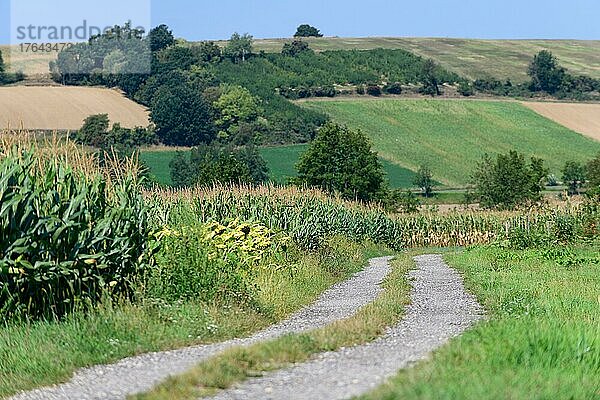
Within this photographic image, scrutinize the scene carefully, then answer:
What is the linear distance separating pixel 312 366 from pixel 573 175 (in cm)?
8286

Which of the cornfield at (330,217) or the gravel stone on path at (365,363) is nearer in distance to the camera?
the gravel stone on path at (365,363)

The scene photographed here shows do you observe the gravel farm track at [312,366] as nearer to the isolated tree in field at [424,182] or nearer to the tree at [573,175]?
the isolated tree in field at [424,182]

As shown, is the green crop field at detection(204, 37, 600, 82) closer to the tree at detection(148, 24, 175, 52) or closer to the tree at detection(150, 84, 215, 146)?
the tree at detection(148, 24, 175, 52)

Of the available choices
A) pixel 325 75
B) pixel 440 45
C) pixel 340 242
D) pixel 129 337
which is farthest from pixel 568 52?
pixel 129 337

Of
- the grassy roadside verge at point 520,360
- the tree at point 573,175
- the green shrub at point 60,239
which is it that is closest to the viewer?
the grassy roadside verge at point 520,360

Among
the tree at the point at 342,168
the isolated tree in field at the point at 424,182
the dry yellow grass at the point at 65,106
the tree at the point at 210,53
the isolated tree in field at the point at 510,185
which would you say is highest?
the tree at the point at 210,53

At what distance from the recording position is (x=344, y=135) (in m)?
70.0

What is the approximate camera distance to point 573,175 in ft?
294

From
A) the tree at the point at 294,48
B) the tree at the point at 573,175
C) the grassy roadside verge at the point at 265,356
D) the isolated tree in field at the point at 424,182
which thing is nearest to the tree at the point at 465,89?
the tree at the point at 294,48

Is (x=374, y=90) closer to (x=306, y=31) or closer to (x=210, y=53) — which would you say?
(x=210, y=53)

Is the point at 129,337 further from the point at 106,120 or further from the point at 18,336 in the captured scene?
the point at 106,120

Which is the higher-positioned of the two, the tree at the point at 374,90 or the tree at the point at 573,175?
the tree at the point at 374,90

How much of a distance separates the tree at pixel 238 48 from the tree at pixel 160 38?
758 cm

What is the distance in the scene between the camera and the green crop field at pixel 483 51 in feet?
476
